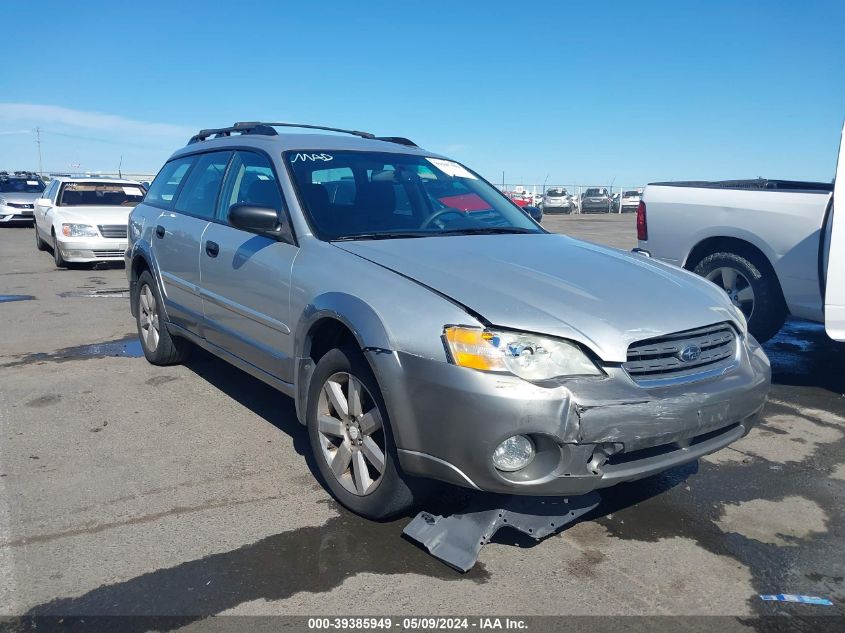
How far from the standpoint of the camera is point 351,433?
3.29 meters

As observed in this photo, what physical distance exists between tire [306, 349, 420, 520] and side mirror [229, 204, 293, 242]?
2.55 feet

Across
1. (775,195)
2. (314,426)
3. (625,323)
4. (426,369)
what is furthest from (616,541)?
(775,195)

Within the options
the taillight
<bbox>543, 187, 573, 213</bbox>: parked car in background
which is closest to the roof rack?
the taillight

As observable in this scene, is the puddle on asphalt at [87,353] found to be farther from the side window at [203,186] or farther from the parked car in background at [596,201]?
Answer: the parked car in background at [596,201]

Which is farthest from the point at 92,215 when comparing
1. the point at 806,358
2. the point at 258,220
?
the point at 806,358

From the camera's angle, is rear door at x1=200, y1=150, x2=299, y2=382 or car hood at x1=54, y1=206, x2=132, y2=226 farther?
car hood at x1=54, y1=206, x2=132, y2=226

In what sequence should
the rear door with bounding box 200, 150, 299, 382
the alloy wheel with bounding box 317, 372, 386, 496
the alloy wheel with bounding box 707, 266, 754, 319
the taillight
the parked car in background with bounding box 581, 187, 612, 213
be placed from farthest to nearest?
the parked car in background with bounding box 581, 187, 612, 213, the taillight, the alloy wheel with bounding box 707, 266, 754, 319, the rear door with bounding box 200, 150, 299, 382, the alloy wheel with bounding box 317, 372, 386, 496

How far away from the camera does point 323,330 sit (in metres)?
3.44

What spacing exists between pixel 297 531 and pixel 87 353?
4.04 metres

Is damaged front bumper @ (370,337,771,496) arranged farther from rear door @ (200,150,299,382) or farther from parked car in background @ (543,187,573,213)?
parked car in background @ (543,187,573,213)

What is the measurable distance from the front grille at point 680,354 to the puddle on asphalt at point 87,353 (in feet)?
15.6

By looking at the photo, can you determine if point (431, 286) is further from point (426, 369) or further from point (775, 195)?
point (775, 195)

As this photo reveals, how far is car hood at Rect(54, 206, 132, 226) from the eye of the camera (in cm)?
1202

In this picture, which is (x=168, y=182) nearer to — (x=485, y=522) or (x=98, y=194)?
(x=485, y=522)
